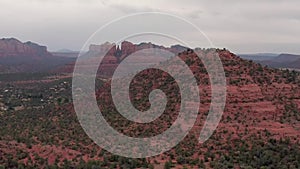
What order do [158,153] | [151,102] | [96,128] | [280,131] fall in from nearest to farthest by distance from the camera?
[158,153] < [280,131] < [96,128] < [151,102]

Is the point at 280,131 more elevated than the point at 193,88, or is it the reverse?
the point at 193,88

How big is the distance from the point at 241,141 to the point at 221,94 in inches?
252

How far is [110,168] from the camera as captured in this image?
2611cm

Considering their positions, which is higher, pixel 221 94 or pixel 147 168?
pixel 221 94

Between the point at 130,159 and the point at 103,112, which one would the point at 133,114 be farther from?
the point at 130,159

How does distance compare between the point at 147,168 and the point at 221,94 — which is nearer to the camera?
the point at 147,168

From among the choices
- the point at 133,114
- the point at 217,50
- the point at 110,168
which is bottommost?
the point at 110,168

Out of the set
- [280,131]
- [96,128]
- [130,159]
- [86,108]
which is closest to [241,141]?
[280,131]

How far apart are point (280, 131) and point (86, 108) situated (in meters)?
15.5

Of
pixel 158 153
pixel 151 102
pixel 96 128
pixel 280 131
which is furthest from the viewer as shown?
pixel 151 102

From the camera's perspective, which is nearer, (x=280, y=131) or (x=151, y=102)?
(x=280, y=131)

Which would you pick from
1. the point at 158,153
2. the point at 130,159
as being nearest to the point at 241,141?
the point at 158,153

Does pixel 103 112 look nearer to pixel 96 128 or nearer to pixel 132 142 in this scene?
pixel 96 128

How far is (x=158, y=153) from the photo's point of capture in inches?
1133
